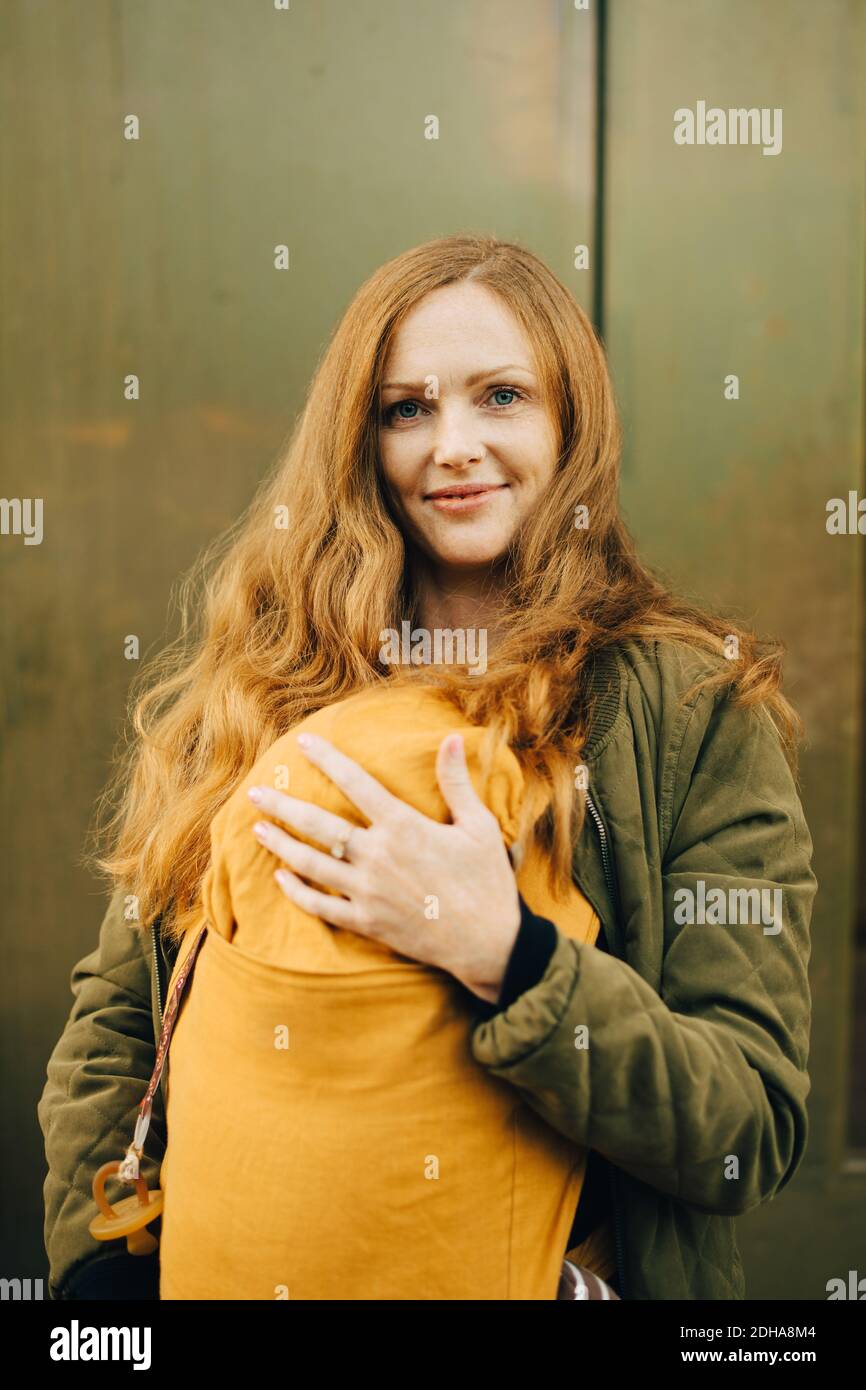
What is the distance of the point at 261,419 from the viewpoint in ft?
8.50

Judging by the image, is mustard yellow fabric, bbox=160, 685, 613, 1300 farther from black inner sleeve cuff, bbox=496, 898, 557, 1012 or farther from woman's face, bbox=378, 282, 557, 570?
woman's face, bbox=378, 282, 557, 570

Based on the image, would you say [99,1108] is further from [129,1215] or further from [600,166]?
[600,166]

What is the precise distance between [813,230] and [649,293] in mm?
402

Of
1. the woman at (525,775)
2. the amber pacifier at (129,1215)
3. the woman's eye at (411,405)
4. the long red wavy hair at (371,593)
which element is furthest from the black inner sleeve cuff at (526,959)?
the woman's eye at (411,405)

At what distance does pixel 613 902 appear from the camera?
1.42 metres

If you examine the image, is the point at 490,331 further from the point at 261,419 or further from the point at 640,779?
the point at 261,419

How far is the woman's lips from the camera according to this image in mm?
1659

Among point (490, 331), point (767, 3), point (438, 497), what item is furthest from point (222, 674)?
point (767, 3)

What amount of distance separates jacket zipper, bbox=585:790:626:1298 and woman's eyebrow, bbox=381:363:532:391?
633 millimetres

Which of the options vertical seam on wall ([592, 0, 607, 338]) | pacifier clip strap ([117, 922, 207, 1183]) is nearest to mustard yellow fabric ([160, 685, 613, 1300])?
pacifier clip strap ([117, 922, 207, 1183])

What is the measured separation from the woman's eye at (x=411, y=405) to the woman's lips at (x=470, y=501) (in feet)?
0.39

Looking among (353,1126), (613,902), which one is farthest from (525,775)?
(353,1126)

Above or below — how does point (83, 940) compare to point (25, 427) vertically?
below

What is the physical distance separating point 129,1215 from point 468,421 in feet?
3.92
